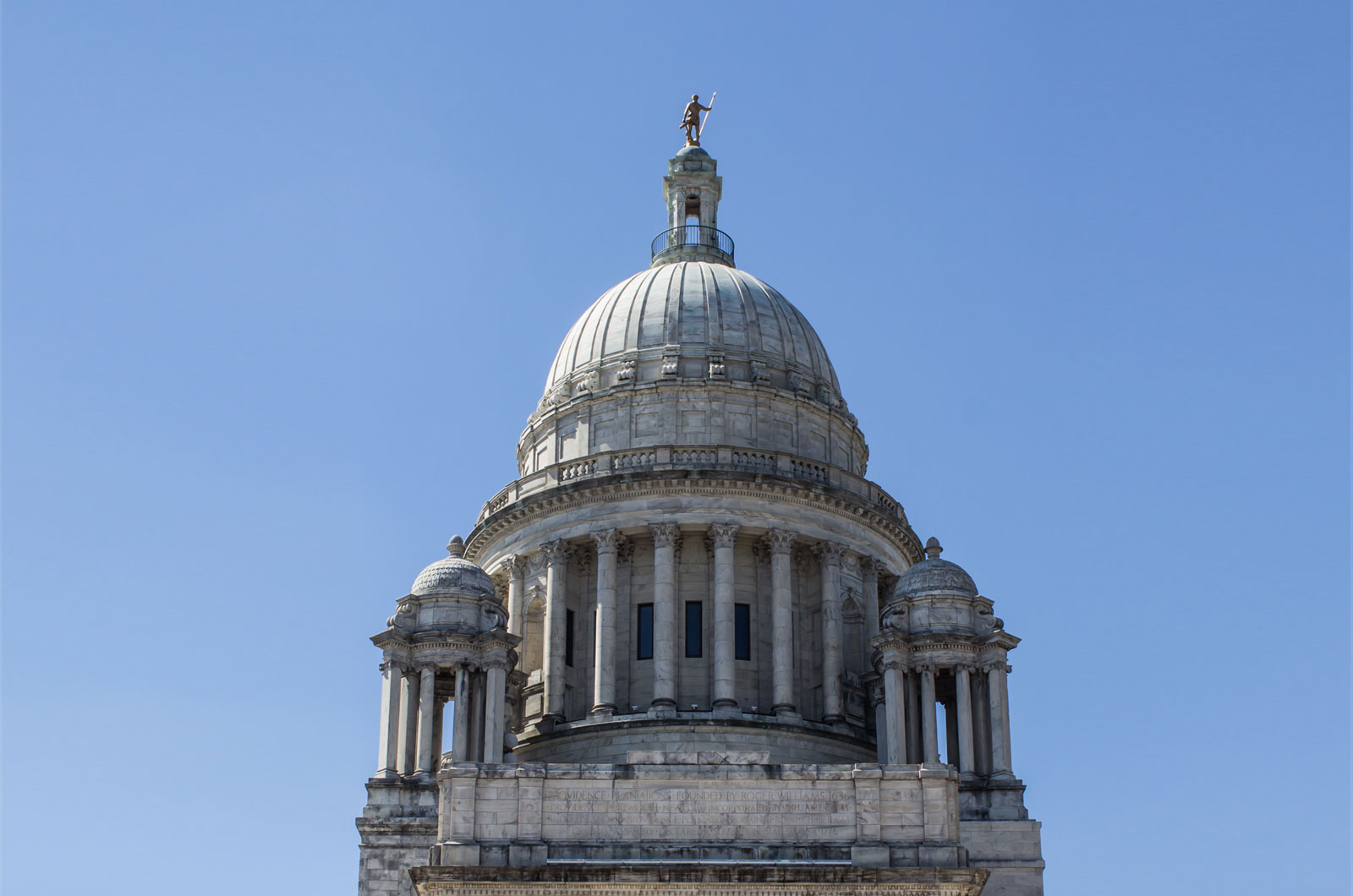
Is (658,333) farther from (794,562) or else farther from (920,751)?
(920,751)

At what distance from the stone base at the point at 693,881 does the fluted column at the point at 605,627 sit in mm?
13916

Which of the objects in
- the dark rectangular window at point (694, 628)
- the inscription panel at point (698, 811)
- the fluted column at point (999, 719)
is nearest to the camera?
the inscription panel at point (698, 811)

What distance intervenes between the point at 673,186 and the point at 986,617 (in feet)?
76.5

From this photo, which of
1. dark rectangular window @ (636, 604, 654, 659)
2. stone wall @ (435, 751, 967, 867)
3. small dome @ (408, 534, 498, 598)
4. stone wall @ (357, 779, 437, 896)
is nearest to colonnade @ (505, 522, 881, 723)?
dark rectangular window @ (636, 604, 654, 659)

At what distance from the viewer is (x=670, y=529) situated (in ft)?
190

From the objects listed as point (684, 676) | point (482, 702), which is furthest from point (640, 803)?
point (684, 676)

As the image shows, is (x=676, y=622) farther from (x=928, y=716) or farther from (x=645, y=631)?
(x=928, y=716)

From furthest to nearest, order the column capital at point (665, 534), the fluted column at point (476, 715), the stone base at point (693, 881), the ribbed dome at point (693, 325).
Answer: the ribbed dome at point (693, 325) → the column capital at point (665, 534) → the fluted column at point (476, 715) → the stone base at point (693, 881)

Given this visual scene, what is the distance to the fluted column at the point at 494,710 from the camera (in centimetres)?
5141

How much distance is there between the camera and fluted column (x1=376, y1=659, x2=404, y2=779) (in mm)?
50938

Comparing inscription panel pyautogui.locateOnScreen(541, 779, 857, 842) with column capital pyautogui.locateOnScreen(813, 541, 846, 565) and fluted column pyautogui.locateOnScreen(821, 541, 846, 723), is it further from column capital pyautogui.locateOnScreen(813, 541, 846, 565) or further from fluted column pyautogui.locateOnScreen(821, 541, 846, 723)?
column capital pyautogui.locateOnScreen(813, 541, 846, 565)

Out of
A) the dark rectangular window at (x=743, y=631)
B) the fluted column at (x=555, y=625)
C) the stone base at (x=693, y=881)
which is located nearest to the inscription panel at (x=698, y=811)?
the stone base at (x=693, y=881)

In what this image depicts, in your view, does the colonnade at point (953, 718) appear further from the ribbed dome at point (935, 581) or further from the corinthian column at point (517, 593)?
the corinthian column at point (517, 593)

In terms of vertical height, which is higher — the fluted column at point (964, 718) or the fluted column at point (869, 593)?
the fluted column at point (869, 593)
